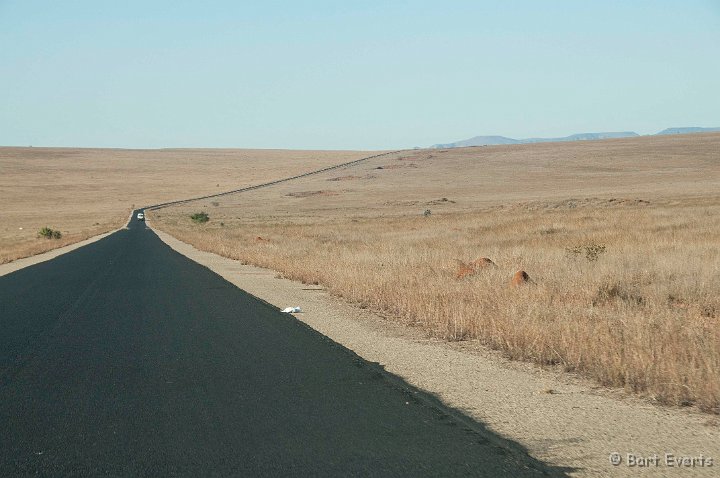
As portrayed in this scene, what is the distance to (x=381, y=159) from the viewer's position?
16750 cm

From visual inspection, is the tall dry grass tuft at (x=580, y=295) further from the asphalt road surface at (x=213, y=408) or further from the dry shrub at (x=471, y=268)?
the asphalt road surface at (x=213, y=408)

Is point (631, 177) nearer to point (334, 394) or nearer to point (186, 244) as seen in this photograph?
point (186, 244)

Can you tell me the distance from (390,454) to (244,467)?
109cm

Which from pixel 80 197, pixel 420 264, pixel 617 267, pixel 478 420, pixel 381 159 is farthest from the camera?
pixel 381 159

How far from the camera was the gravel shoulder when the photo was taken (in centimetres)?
630

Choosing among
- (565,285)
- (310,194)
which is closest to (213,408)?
(565,285)

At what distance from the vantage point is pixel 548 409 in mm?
7793

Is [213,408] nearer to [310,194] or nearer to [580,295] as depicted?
[580,295]

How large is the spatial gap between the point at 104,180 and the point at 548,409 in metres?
152

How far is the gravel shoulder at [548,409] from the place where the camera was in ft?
20.7

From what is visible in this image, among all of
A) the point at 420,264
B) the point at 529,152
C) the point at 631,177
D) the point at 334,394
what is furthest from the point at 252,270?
the point at 529,152

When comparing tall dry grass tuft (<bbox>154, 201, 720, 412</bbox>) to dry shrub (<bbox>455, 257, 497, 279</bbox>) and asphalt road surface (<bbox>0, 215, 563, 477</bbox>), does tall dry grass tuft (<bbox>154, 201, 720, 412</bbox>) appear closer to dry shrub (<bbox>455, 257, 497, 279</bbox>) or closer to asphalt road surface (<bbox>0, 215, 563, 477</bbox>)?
dry shrub (<bbox>455, 257, 497, 279</bbox>)

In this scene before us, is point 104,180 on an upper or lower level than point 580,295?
lower

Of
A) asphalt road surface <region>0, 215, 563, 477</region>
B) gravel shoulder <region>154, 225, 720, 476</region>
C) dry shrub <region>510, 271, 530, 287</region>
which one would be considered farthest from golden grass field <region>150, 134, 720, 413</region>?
asphalt road surface <region>0, 215, 563, 477</region>
